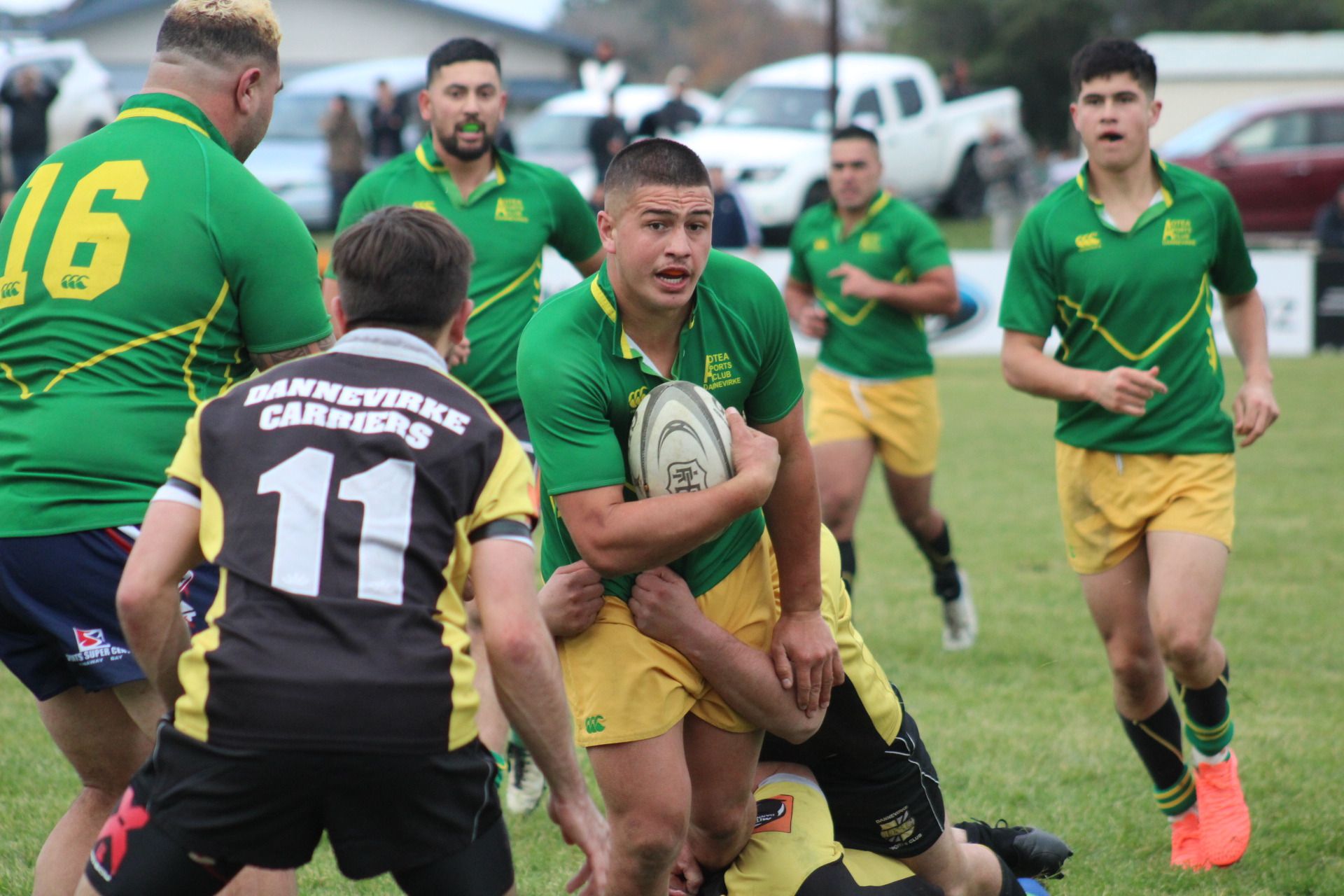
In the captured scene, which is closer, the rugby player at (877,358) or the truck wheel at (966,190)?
the rugby player at (877,358)

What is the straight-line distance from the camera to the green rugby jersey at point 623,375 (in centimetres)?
350

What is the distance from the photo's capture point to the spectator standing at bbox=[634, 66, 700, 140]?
1977cm

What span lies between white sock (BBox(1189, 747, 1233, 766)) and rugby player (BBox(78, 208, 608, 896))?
9.17ft

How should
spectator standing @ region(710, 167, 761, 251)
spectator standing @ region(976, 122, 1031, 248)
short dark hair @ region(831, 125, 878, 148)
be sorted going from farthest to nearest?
spectator standing @ region(976, 122, 1031, 248), spectator standing @ region(710, 167, 761, 251), short dark hair @ region(831, 125, 878, 148)

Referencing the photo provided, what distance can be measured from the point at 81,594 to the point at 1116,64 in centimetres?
366

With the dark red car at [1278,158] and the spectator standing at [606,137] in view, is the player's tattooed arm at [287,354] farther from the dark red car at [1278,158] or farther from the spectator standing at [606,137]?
the dark red car at [1278,158]

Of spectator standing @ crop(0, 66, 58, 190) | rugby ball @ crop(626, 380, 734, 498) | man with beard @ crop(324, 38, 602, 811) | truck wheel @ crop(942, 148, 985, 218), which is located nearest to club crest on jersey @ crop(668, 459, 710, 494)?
rugby ball @ crop(626, 380, 734, 498)

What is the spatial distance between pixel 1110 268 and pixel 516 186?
2.47 metres

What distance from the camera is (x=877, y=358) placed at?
24.2 ft

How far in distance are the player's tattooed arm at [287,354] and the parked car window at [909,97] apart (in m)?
21.2

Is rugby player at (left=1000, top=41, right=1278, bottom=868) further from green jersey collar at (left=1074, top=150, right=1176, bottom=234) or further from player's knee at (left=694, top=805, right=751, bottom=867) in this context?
player's knee at (left=694, top=805, right=751, bottom=867)

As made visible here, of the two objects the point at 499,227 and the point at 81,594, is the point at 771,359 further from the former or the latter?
the point at 499,227

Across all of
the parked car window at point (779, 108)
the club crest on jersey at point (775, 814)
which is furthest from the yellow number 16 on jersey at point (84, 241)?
the parked car window at point (779, 108)

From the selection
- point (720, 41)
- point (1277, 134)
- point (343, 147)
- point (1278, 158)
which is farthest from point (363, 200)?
point (720, 41)
